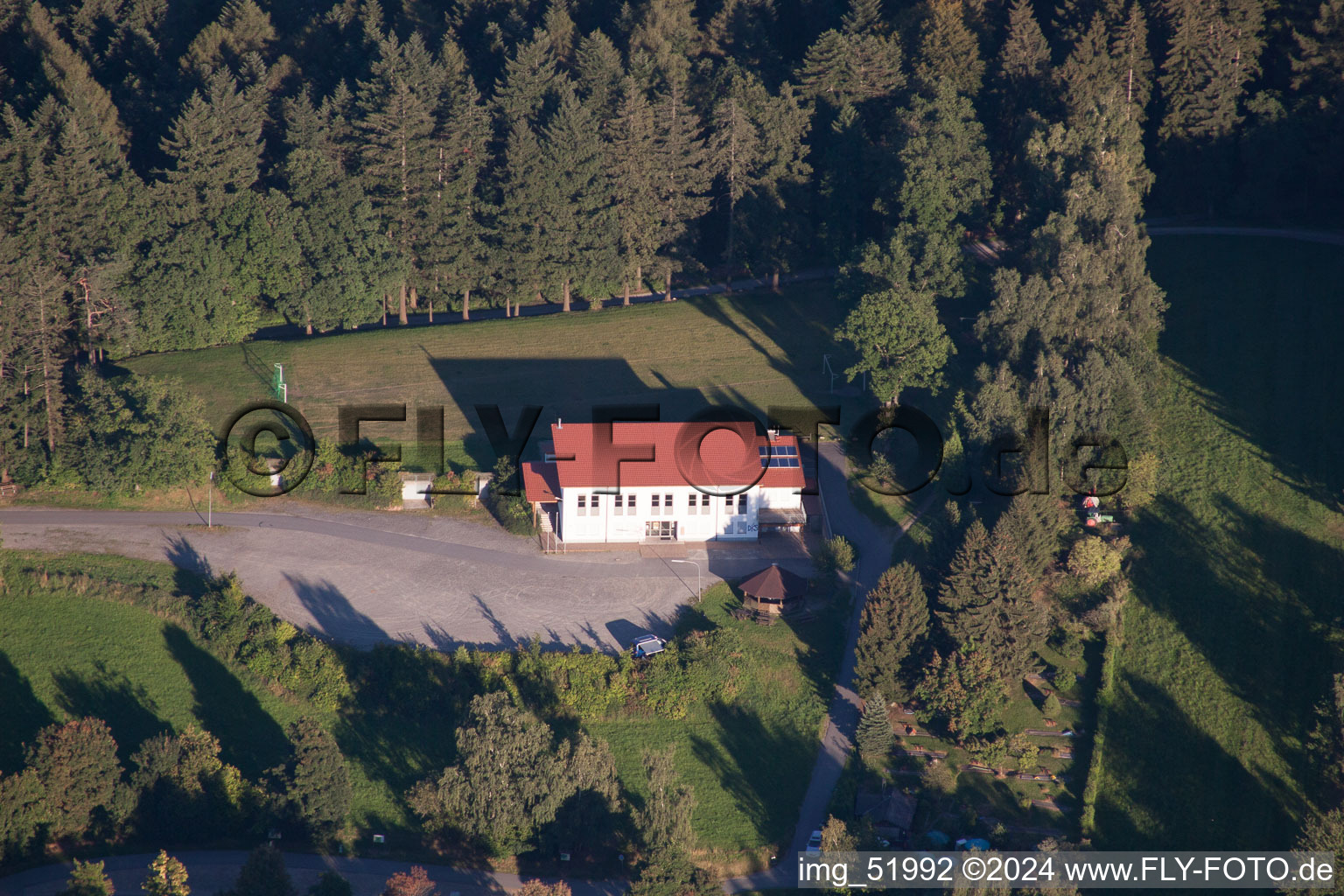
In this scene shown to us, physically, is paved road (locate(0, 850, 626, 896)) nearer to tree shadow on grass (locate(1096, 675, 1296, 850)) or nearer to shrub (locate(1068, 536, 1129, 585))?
tree shadow on grass (locate(1096, 675, 1296, 850))

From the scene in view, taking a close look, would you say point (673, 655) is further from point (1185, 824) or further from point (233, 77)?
point (233, 77)

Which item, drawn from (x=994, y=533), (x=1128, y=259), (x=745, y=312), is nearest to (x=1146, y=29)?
(x=1128, y=259)

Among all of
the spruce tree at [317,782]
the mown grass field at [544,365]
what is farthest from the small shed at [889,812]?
the mown grass field at [544,365]

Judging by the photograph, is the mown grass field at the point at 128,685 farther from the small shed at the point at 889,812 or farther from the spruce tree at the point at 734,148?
the spruce tree at the point at 734,148

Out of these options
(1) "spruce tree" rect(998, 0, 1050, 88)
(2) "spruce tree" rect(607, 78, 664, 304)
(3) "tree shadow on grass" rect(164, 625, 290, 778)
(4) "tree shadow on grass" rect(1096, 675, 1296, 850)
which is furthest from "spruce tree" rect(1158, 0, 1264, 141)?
(3) "tree shadow on grass" rect(164, 625, 290, 778)

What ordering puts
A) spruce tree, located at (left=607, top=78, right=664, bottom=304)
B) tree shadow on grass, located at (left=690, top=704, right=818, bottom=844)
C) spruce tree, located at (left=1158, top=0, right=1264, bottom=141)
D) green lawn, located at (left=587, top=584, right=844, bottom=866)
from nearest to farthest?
green lawn, located at (left=587, top=584, right=844, bottom=866)
tree shadow on grass, located at (left=690, top=704, right=818, bottom=844)
spruce tree, located at (left=1158, top=0, right=1264, bottom=141)
spruce tree, located at (left=607, top=78, right=664, bottom=304)
